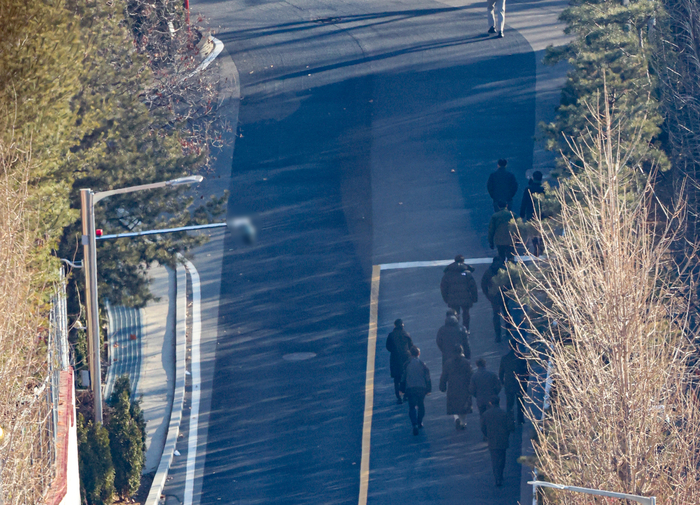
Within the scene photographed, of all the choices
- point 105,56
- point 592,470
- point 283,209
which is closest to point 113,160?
point 105,56

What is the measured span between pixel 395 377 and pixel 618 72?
7.14 metres

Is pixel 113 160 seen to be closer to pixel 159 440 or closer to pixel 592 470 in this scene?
pixel 159 440

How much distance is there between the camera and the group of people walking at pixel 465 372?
49.8 ft

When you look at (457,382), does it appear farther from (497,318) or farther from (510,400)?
(497,318)

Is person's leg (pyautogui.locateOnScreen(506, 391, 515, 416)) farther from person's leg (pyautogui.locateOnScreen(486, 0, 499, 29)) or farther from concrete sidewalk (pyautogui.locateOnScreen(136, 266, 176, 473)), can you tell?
person's leg (pyautogui.locateOnScreen(486, 0, 499, 29))

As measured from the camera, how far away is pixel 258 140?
25438 millimetres

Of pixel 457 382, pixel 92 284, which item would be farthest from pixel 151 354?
pixel 457 382

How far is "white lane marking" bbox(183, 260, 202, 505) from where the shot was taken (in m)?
16.5

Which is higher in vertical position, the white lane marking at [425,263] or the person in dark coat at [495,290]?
the white lane marking at [425,263]

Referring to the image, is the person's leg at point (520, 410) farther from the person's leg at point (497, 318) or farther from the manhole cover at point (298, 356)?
the manhole cover at point (298, 356)

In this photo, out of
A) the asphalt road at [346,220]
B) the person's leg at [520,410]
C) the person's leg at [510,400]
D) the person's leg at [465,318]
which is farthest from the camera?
the person's leg at [465,318]

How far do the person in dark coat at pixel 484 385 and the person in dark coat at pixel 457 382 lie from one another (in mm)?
428

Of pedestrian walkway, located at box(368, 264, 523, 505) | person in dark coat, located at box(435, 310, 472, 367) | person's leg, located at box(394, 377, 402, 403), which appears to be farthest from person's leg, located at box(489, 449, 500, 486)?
person's leg, located at box(394, 377, 402, 403)

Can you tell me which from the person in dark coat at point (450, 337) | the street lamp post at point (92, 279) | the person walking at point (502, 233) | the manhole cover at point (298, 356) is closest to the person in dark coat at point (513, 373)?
the person in dark coat at point (450, 337)
